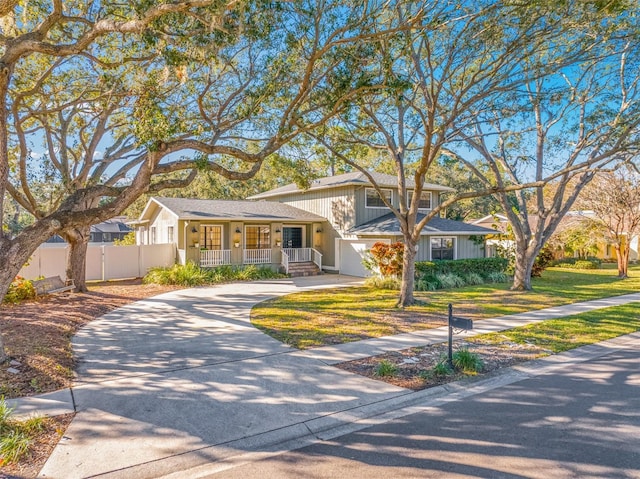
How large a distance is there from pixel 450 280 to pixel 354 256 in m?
5.31

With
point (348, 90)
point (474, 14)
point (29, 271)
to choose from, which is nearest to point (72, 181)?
point (29, 271)

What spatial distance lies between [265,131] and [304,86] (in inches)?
183

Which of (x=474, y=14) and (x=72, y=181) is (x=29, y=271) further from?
(x=474, y=14)

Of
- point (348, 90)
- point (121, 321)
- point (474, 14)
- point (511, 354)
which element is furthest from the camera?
point (121, 321)

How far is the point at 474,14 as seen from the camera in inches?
341

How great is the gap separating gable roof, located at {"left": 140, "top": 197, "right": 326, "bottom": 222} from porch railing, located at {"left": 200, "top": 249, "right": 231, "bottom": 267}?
66.1 inches

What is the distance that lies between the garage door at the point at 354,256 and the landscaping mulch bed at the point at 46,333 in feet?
31.4

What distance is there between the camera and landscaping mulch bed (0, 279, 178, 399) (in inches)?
223

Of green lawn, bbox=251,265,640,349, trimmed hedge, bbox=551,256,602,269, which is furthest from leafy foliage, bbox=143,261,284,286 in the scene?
trimmed hedge, bbox=551,256,602,269

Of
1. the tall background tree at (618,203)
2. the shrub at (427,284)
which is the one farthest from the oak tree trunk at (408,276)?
the tall background tree at (618,203)

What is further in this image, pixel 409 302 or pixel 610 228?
pixel 610 228

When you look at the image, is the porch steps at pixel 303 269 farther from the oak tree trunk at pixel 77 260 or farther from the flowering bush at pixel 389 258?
the oak tree trunk at pixel 77 260

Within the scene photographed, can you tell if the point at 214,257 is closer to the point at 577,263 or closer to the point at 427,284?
the point at 427,284

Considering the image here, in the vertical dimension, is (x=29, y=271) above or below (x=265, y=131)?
below
